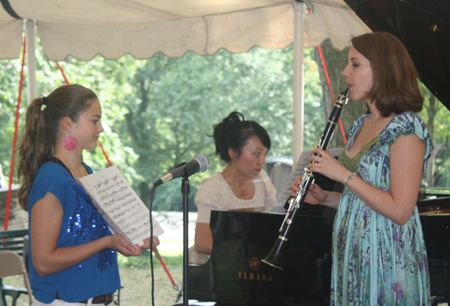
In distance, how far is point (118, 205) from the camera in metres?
1.87

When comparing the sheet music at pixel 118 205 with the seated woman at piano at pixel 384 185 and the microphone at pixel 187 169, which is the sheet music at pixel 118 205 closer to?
the microphone at pixel 187 169

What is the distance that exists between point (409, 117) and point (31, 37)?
3.62m

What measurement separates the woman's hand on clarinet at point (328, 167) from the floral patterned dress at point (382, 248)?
0.35 feet

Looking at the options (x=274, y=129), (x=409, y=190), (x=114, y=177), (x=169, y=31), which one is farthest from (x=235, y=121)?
(x=274, y=129)

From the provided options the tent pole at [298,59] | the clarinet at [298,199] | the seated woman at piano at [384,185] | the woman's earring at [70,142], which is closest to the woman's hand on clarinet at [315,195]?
the clarinet at [298,199]

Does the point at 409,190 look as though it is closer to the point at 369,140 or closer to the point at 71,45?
the point at 369,140

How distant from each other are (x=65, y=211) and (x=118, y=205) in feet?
0.72

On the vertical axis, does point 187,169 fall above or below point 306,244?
above

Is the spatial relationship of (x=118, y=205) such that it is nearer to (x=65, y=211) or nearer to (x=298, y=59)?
(x=65, y=211)

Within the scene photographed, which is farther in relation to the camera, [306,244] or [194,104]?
[194,104]

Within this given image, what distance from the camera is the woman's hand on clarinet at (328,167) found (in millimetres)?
1699

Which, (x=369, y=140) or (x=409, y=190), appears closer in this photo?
(x=409, y=190)

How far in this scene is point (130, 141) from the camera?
13.8 metres

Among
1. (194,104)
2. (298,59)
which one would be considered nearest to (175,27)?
(298,59)
